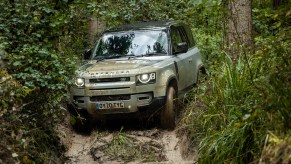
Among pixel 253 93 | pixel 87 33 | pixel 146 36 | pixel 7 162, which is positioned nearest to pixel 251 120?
pixel 253 93

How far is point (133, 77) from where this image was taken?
25.1 ft

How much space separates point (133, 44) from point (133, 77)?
127 cm

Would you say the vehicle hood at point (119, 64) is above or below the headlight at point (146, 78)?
above

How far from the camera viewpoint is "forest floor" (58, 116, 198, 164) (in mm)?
6926

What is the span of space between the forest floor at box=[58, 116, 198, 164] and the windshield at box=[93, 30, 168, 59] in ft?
4.55

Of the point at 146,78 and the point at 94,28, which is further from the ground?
the point at 146,78

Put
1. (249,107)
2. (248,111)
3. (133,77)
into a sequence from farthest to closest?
(133,77), (249,107), (248,111)

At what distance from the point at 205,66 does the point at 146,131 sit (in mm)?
3195

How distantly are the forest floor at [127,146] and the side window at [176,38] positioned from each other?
1678 mm

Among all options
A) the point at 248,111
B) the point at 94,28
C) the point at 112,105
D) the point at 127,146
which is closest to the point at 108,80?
the point at 112,105

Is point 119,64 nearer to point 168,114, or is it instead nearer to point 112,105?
point 112,105

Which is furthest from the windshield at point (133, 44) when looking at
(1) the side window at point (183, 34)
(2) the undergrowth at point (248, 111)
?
(2) the undergrowth at point (248, 111)

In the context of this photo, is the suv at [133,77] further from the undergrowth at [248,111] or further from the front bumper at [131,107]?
the undergrowth at [248,111]

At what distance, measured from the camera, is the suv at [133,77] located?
302 inches
